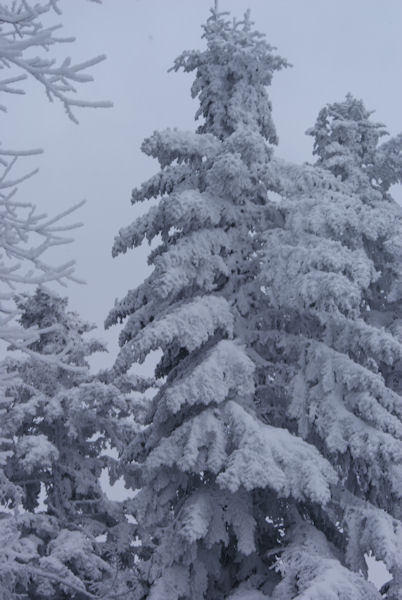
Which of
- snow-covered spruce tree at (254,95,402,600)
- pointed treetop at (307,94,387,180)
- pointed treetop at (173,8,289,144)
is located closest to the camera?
snow-covered spruce tree at (254,95,402,600)

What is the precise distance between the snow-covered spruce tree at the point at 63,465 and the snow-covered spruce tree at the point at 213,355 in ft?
5.26

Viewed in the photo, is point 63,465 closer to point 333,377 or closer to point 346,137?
point 333,377

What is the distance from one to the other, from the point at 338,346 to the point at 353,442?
2113 mm

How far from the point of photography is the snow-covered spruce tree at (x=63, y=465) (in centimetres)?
1525

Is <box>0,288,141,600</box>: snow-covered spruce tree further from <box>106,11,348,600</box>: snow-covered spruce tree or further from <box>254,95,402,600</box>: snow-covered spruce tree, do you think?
<box>254,95,402,600</box>: snow-covered spruce tree

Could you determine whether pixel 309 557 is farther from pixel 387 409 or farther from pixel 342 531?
pixel 387 409

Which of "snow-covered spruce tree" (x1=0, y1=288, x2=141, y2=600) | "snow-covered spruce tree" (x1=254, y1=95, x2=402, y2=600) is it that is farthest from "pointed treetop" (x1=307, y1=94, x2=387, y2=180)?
"snow-covered spruce tree" (x1=0, y1=288, x2=141, y2=600)

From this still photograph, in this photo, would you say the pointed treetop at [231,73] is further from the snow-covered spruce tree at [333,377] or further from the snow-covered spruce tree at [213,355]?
the snow-covered spruce tree at [333,377]

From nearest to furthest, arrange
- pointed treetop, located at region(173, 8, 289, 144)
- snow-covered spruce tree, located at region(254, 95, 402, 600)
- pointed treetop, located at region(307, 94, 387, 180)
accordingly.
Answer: snow-covered spruce tree, located at region(254, 95, 402, 600), pointed treetop, located at region(173, 8, 289, 144), pointed treetop, located at region(307, 94, 387, 180)

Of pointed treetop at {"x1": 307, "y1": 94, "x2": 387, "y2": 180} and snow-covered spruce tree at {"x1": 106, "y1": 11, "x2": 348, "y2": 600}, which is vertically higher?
pointed treetop at {"x1": 307, "y1": 94, "x2": 387, "y2": 180}

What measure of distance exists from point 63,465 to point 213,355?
7.72 meters

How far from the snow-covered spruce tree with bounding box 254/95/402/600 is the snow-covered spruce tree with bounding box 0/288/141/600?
4035 mm

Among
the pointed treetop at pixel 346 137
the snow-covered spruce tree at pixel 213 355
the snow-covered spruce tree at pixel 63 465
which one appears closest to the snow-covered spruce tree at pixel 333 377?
the snow-covered spruce tree at pixel 213 355

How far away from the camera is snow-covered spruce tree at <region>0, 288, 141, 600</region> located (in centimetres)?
1525
